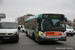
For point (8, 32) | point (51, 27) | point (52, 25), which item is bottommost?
point (8, 32)

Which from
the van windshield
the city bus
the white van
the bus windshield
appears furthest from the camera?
the van windshield

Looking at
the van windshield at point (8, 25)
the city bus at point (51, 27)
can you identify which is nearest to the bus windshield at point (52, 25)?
the city bus at point (51, 27)

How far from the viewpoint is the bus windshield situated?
13.8 metres

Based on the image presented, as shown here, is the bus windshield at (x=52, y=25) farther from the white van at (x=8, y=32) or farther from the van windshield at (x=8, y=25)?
the van windshield at (x=8, y=25)

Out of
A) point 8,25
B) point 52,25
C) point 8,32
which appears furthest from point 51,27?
point 8,25

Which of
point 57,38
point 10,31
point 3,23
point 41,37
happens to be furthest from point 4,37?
point 57,38

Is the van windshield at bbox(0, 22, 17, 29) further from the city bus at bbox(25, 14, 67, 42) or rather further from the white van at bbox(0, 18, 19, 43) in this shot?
the city bus at bbox(25, 14, 67, 42)

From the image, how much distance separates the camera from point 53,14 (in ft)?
46.4

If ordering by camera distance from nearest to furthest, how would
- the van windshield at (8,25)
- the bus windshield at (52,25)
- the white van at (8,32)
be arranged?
the bus windshield at (52,25) → the white van at (8,32) → the van windshield at (8,25)

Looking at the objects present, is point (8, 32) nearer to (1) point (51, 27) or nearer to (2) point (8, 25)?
(2) point (8, 25)

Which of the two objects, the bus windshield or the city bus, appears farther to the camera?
the bus windshield

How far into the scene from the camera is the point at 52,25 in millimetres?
13789

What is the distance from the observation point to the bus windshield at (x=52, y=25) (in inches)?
543

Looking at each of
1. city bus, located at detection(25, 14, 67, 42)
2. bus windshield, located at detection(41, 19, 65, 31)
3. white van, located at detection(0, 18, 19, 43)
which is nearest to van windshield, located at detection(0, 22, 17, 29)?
white van, located at detection(0, 18, 19, 43)
